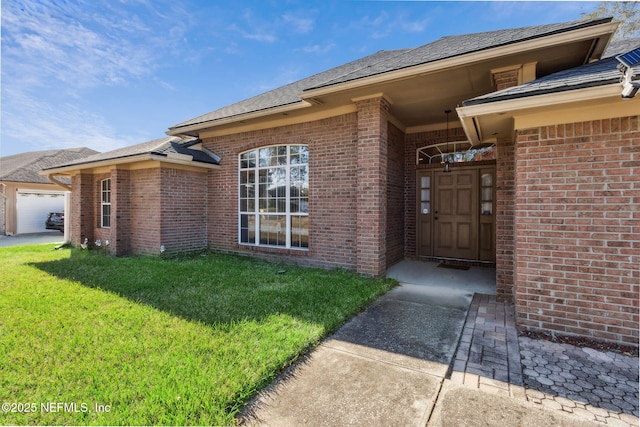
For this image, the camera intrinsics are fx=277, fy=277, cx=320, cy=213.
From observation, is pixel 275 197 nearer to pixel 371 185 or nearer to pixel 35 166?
pixel 371 185

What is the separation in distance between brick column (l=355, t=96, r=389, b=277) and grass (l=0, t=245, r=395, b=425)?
0.54 meters

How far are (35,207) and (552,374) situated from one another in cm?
2340

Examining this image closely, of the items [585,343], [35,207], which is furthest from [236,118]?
[35,207]

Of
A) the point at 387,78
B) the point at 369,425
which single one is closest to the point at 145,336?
the point at 369,425

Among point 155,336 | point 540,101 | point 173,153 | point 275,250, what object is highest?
point 173,153

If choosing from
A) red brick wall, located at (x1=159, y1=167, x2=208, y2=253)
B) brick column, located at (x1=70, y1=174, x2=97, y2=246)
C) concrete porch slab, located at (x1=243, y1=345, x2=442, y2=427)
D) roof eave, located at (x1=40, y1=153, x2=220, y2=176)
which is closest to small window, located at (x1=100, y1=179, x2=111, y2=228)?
brick column, located at (x1=70, y1=174, x2=97, y2=246)

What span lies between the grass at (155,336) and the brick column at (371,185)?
54cm

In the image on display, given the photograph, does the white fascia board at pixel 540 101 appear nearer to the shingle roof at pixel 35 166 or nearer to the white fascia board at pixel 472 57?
the white fascia board at pixel 472 57

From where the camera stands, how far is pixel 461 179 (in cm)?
714

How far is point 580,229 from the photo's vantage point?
3201mm

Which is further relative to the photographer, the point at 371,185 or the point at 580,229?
the point at 371,185

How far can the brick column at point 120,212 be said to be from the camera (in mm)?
8094

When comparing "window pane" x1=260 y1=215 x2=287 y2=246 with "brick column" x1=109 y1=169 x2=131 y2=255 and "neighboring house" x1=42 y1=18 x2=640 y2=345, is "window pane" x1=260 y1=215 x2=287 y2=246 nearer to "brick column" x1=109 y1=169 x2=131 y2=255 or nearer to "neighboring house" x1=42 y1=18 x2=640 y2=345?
"neighboring house" x1=42 y1=18 x2=640 y2=345

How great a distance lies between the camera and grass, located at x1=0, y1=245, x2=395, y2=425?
2.06 meters
